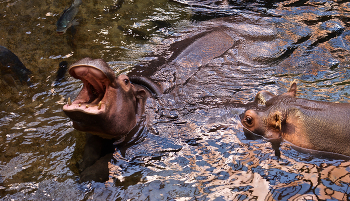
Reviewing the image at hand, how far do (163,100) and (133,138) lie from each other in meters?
0.90

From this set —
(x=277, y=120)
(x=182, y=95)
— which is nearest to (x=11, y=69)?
(x=182, y=95)

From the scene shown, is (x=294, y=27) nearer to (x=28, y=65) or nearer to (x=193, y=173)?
(x=193, y=173)

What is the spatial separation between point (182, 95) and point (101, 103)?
174 centimetres

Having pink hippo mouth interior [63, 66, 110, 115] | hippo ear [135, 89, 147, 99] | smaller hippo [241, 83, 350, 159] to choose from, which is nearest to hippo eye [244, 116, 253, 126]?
smaller hippo [241, 83, 350, 159]

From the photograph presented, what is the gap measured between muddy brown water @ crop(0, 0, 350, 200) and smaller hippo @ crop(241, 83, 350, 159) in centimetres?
16

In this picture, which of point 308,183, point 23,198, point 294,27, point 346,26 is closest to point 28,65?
point 23,198

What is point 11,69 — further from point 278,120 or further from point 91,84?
point 278,120

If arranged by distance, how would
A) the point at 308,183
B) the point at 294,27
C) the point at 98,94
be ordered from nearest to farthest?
the point at 308,183 → the point at 98,94 → the point at 294,27

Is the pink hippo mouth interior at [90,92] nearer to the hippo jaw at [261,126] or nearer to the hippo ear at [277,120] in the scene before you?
the hippo jaw at [261,126]

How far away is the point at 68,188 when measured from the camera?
12.7 feet

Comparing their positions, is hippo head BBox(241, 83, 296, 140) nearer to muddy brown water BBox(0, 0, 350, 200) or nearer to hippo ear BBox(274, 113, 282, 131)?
hippo ear BBox(274, 113, 282, 131)

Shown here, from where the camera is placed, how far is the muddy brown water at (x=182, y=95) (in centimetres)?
392

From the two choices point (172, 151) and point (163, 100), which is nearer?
point (172, 151)

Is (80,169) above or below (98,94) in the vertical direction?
below
